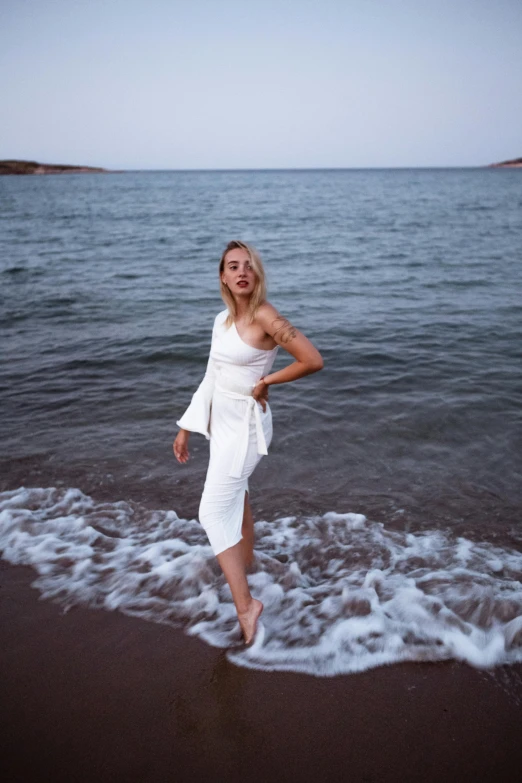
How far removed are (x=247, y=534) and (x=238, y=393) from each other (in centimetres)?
118

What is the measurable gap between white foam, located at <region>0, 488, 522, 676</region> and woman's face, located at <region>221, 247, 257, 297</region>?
2.02m

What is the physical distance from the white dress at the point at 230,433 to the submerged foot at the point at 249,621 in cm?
40

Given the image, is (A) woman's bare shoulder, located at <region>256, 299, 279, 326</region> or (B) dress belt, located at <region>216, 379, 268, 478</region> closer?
(A) woman's bare shoulder, located at <region>256, 299, 279, 326</region>

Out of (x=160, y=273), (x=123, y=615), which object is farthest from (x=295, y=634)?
(x=160, y=273)


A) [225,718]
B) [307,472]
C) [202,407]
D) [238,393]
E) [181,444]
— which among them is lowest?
[307,472]

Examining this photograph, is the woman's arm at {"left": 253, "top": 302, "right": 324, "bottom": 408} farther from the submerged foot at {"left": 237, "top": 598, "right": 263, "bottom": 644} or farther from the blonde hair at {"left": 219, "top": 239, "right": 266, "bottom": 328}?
the submerged foot at {"left": 237, "top": 598, "right": 263, "bottom": 644}

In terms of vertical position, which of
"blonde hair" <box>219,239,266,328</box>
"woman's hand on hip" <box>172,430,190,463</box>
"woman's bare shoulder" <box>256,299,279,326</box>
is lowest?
"woman's hand on hip" <box>172,430,190,463</box>

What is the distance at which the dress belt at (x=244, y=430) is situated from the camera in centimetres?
318

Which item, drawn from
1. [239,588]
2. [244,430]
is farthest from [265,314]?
[239,588]

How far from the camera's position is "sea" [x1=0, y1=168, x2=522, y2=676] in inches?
135

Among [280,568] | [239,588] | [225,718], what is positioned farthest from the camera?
[280,568]

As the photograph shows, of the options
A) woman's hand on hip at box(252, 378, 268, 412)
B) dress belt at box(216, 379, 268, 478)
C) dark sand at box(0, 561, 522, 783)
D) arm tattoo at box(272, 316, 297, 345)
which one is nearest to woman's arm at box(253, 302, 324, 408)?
arm tattoo at box(272, 316, 297, 345)

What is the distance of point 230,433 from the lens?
325 cm

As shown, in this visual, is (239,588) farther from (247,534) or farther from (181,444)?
(181,444)
